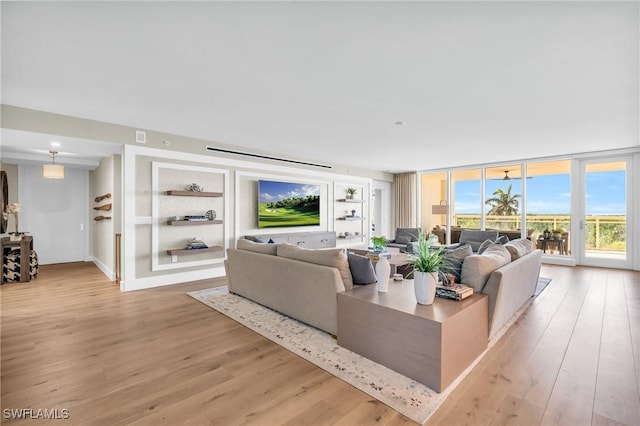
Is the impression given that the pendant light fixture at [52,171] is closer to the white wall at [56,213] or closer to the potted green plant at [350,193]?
the white wall at [56,213]

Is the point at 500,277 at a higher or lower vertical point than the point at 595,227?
lower

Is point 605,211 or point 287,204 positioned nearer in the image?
point 605,211

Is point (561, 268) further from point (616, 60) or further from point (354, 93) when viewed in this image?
point (354, 93)

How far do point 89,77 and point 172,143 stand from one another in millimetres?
2137

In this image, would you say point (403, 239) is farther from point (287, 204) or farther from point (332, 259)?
point (332, 259)

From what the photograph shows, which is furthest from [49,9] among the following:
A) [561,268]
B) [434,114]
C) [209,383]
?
[561,268]

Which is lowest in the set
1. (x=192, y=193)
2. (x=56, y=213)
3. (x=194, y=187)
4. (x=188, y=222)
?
(x=188, y=222)

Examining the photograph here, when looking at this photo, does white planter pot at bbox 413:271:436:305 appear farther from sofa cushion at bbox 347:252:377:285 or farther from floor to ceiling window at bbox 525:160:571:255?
floor to ceiling window at bbox 525:160:571:255

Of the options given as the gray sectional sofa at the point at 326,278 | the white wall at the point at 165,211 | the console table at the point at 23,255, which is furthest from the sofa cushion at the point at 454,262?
the console table at the point at 23,255

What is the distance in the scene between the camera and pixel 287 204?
21.4 feet

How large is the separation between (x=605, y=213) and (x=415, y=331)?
6828 mm

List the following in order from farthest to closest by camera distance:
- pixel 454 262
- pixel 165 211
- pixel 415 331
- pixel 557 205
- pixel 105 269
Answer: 1. pixel 557 205
2. pixel 105 269
3. pixel 165 211
4. pixel 454 262
5. pixel 415 331

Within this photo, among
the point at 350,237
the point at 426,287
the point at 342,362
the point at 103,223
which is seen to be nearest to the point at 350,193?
the point at 350,237

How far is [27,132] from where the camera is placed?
374 cm
